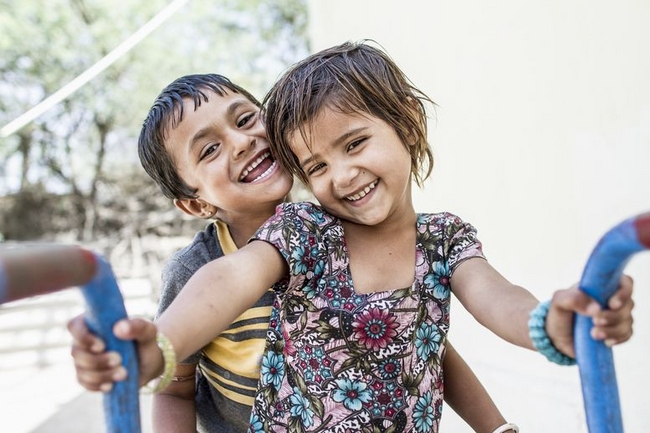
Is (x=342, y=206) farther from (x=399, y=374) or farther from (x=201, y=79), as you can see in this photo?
(x=201, y=79)

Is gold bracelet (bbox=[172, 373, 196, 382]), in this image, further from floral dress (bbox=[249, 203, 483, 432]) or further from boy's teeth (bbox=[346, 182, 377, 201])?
boy's teeth (bbox=[346, 182, 377, 201])

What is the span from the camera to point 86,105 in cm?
1119

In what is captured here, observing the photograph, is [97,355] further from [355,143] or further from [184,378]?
[184,378]

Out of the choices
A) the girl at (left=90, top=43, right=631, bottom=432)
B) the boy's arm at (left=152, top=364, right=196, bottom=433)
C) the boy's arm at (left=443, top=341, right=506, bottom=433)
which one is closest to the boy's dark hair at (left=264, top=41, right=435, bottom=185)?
the girl at (left=90, top=43, right=631, bottom=432)

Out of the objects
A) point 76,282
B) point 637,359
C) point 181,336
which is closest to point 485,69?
point 637,359

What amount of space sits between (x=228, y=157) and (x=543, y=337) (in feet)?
2.84

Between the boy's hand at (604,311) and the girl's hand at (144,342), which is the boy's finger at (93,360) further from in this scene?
the boy's hand at (604,311)

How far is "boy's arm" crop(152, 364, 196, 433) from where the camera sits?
1617mm

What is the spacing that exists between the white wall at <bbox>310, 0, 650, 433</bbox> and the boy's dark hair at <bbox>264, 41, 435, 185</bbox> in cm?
98

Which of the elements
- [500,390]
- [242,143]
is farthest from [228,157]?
[500,390]

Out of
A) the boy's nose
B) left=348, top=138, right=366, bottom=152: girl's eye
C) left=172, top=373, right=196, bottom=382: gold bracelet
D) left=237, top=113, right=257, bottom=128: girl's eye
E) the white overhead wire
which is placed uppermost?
the white overhead wire

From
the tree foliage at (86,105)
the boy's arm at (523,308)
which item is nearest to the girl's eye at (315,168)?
the boy's arm at (523,308)

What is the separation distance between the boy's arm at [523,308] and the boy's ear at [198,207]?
0.66 meters

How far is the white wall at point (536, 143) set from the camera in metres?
2.13
